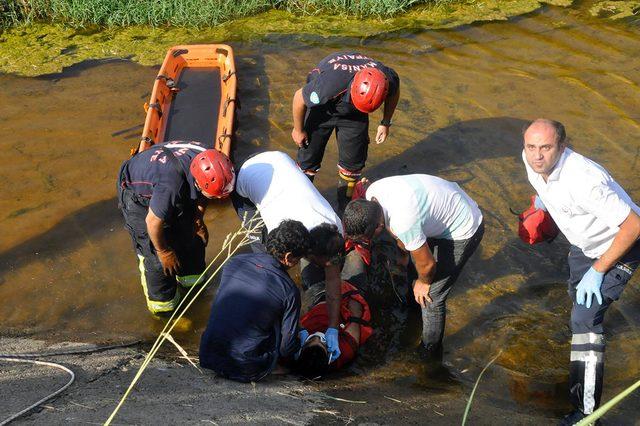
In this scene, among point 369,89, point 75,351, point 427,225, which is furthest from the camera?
point 369,89

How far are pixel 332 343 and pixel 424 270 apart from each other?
764mm

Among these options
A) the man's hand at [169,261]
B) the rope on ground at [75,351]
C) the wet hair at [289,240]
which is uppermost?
the wet hair at [289,240]

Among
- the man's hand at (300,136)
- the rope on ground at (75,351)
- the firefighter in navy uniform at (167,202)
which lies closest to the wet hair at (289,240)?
the firefighter in navy uniform at (167,202)

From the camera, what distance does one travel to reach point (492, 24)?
9.51 m

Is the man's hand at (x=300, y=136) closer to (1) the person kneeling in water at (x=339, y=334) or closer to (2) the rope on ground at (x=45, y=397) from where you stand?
(1) the person kneeling in water at (x=339, y=334)

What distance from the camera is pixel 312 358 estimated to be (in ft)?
14.4

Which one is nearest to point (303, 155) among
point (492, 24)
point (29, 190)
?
point (29, 190)

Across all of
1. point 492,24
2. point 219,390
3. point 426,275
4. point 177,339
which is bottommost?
point 177,339

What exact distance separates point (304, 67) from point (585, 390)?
220 inches

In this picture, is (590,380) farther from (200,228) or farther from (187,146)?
(187,146)

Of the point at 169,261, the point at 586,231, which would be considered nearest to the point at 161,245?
the point at 169,261

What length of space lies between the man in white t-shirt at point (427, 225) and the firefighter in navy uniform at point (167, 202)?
3.17 feet

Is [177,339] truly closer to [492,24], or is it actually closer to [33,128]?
[33,128]

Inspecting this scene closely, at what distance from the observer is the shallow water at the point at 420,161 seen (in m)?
5.13
